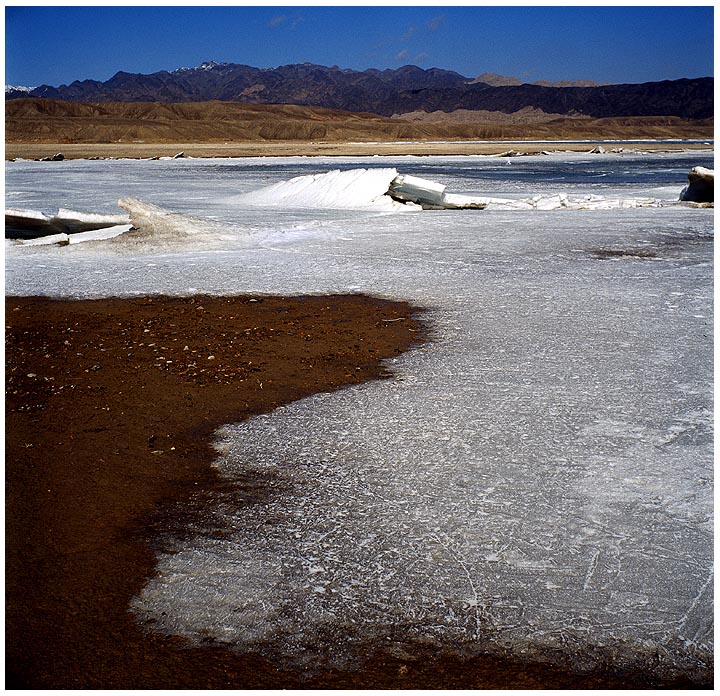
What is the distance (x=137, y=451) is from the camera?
3.59 meters

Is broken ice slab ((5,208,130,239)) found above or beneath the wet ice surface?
above

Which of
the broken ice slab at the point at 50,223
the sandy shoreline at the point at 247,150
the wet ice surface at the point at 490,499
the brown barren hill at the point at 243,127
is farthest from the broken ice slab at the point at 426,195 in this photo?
the brown barren hill at the point at 243,127

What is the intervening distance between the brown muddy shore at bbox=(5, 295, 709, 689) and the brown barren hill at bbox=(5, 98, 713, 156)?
62.3 meters

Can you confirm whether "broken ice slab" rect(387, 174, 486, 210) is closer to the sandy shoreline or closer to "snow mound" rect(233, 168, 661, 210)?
"snow mound" rect(233, 168, 661, 210)

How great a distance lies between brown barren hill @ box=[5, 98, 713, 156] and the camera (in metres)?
70.1

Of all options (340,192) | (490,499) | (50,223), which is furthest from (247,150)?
(490,499)

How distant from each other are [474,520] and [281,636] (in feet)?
3.04

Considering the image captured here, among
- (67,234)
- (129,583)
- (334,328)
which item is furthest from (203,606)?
(67,234)

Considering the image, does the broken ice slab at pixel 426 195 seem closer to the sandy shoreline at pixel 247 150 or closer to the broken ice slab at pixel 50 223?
the broken ice slab at pixel 50 223

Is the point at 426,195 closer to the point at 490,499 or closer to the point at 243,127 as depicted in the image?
the point at 490,499

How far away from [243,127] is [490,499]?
8211 centimetres

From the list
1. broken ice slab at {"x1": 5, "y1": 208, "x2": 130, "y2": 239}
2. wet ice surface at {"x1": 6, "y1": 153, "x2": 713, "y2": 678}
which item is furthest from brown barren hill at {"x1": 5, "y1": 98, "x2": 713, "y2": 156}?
wet ice surface at {"x1": 6, "y1": 153, "x2": 713, "y2": 678}

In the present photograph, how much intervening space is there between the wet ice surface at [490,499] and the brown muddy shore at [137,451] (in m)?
0.10

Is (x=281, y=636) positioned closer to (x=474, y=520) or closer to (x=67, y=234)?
(x=474, y=520)
